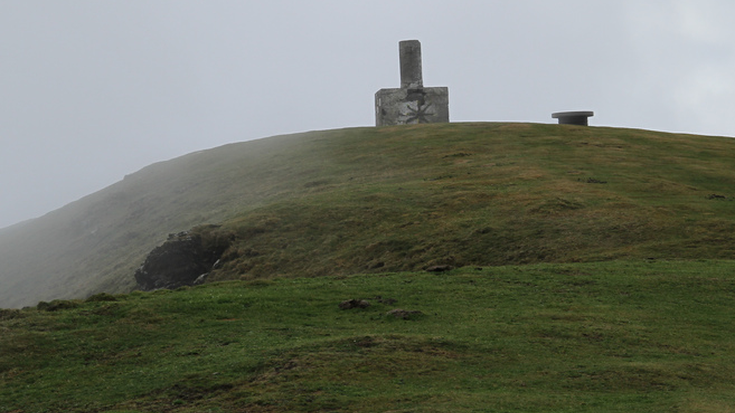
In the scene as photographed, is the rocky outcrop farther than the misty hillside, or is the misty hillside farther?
the rocky outcrop

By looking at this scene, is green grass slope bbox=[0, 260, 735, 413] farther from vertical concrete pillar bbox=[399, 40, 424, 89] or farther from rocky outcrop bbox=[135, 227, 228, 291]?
vertical concrete pillar bbox=[399, 40, 424, 89]

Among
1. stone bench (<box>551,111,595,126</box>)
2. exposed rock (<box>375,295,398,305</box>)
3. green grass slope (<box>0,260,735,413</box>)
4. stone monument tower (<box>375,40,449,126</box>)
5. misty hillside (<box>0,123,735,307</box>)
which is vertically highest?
stone monument tower (<box>375,40,449,126</box>)

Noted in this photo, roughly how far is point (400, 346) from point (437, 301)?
19.4ft

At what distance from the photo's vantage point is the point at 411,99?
8219 centimetres

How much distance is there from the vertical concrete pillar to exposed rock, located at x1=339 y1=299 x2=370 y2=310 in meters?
56.3

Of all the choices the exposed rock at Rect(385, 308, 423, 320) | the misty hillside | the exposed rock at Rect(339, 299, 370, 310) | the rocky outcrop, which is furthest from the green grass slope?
the rocky outcrop

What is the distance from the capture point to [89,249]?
71875 millimetres

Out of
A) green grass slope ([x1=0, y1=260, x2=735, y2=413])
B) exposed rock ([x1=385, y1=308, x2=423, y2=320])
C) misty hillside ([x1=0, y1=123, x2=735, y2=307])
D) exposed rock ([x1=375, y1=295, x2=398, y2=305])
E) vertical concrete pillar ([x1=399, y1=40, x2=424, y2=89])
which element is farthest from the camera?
vertical concrete pillar ([x1=399, y1=40, x2=424, y2=89])

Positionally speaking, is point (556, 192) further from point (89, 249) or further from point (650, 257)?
point (89, 249)

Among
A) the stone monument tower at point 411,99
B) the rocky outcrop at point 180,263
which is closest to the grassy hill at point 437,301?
the rocky outcrop at point 180,263

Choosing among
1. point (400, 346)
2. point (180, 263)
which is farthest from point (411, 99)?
point (400, 346)

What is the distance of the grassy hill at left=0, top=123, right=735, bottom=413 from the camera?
19.0m

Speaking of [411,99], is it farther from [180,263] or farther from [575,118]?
[180,263]

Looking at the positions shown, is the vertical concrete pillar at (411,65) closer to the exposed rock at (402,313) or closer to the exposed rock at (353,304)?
the exposed rock at (353,304)
